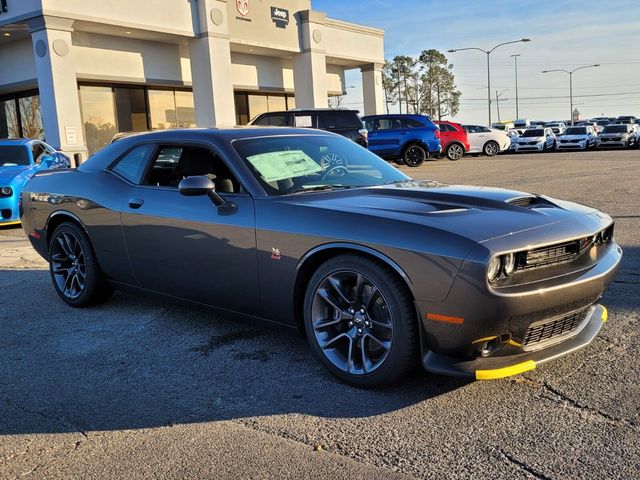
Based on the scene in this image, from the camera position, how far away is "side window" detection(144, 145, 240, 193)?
4.39 metres

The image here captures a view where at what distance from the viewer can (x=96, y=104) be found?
23.2 meters

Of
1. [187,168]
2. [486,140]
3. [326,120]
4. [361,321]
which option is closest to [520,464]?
[361,321]

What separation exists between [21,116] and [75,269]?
69.0ft

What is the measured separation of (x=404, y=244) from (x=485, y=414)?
969 millimetres

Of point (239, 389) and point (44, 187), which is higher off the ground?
point (44, 187)

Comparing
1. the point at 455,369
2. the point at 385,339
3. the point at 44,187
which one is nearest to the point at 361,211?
the point at 385,339

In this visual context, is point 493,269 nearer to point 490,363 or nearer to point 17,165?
point 490,363

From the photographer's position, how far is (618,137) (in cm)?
3303

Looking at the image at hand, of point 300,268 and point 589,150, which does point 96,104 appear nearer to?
point 300,268

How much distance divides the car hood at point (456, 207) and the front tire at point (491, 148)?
2849 centimetres

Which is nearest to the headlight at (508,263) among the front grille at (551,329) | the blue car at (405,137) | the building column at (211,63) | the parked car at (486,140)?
the front grille at (551,329)

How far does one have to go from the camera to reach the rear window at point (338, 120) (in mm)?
17906

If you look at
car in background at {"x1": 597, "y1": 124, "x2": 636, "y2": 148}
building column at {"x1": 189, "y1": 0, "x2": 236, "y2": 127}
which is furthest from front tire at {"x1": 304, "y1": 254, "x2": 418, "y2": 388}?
car in background at {"x1": 597, "y1": 124, "x2": 636, "y2": 148}

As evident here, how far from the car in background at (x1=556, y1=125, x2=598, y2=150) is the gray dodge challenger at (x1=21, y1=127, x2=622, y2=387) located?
32500 mm
